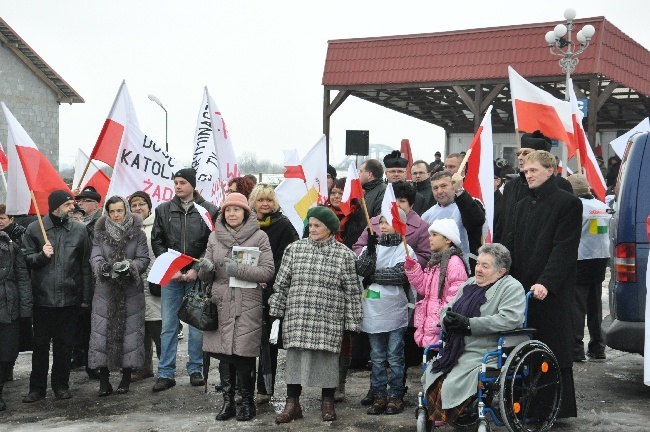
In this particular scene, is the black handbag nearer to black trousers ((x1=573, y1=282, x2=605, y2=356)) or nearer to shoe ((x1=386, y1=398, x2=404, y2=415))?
shoe ((x1=386, y1=398, x2=404, y2=415))

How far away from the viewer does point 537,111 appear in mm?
7715

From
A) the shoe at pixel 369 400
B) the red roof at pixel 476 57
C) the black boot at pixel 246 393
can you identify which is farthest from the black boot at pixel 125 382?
the red roof at pixel 476 57

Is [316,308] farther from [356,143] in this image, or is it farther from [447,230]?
[356,143]

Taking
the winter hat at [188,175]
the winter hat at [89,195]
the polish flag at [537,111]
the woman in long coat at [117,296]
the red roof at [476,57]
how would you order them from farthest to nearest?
the red roof at [476,57] → the winter hat at [89,195] → the winter hat at [188,175] → the woman in long coat at [117,296] → the polish flag at [537,111]

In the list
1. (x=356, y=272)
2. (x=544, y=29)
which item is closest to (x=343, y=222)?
(x=356, y=272)

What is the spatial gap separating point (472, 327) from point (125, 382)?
350cm

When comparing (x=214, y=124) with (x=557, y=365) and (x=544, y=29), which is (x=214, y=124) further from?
(x=544, y=29)

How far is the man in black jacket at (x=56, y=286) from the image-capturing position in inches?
298

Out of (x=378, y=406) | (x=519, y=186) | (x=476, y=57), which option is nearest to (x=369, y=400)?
(x=378, y=406)

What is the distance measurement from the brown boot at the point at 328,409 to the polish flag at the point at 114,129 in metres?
3.83

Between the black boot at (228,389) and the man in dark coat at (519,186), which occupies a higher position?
the man in dark coat at (519,186)

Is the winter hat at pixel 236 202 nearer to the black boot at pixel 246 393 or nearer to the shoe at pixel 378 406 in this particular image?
the black boot at pixel 246 393

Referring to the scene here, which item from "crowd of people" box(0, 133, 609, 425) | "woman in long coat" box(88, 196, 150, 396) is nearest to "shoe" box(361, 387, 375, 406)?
"crowd of people" box(0, 133, 609, 425)

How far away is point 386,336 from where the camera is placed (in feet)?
22.6
